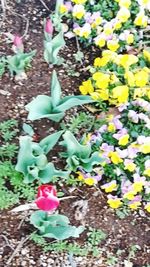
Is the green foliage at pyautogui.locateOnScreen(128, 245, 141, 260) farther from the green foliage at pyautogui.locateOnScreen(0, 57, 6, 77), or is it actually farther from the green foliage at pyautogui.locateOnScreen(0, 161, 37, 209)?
the green foliage at pyautogui.locateOnScreen(0, 57, 6, 77)

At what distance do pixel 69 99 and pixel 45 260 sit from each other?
622mm

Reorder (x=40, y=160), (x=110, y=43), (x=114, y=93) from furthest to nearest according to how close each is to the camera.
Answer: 1. (x=110, y=43)
2. (x=114, y=93)
3. (x=40, y=160)

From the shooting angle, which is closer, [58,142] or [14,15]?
[58,142]

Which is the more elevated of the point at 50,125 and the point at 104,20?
the point at 104,20

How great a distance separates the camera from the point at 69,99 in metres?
2.65

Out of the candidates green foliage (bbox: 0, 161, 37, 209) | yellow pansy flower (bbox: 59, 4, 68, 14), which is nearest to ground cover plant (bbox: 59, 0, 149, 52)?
yellow pansy flower (bbox: 59, 4, 68, 14)

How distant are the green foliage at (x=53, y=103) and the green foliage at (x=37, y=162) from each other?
109 millimetres

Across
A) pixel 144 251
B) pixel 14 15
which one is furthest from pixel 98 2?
pixel 144 251

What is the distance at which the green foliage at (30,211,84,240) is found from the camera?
2439 millimetres

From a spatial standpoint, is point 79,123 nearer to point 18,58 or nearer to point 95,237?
point 18,58

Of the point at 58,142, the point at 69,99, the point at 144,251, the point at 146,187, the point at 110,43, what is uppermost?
the point at 110,43

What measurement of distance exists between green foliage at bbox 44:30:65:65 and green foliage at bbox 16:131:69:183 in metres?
0.47

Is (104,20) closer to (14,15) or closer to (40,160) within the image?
(14,15)

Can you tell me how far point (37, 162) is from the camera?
8.29ft
